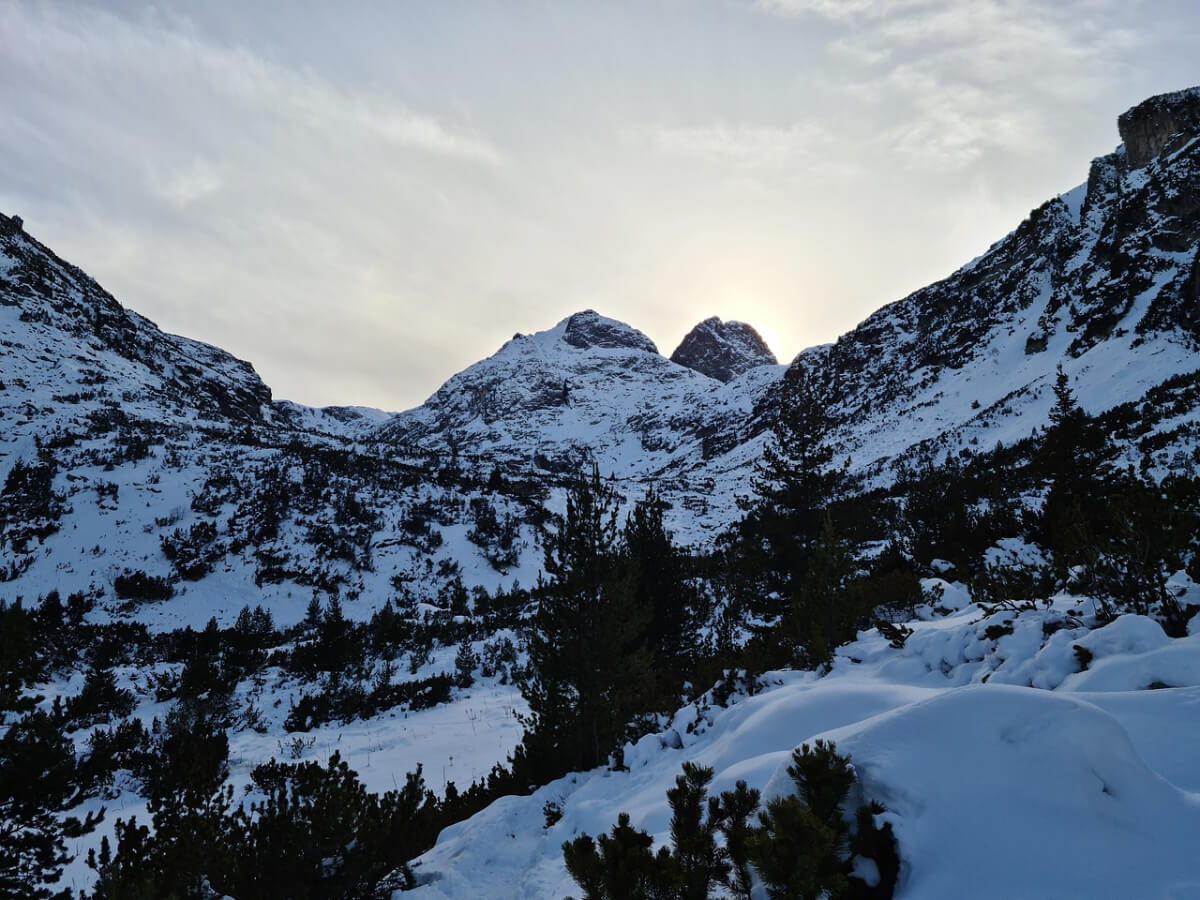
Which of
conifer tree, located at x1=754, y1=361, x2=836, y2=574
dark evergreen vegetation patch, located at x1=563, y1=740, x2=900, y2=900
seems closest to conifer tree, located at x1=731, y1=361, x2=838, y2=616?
conifer tree, located at x1=754, y1=361, x2=836, y2=574

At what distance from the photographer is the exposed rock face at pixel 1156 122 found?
46.5m

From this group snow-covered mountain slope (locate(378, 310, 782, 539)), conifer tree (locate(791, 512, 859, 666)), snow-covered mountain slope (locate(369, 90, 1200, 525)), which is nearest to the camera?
conifer tree (locate(791, 512, 859, 666))

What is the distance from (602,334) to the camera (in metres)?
168

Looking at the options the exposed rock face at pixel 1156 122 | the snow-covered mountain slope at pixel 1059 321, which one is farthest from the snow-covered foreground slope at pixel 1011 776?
the exposed rock face at pixel 1156 122

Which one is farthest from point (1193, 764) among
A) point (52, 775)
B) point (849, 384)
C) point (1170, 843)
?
Result: point (849, 384)

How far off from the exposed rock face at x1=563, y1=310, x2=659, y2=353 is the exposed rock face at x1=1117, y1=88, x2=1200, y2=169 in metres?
114

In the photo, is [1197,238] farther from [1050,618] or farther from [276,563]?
[276,563]

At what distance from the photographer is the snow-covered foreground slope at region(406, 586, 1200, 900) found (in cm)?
242

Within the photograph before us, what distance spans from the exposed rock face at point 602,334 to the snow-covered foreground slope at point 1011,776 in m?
159

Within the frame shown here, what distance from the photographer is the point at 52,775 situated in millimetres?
5039

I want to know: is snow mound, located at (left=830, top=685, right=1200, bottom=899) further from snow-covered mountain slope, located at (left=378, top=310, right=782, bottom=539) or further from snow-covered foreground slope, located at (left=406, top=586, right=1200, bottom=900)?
snow-covered mountain slope, located at (left=378, top=310, right=782, bottom=539)

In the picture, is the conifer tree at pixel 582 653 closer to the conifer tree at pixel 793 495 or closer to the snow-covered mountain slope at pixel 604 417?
the conifer tree at pixel 793 495

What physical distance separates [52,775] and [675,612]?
976cm

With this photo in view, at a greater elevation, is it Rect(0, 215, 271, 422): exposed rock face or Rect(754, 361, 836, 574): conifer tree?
Rect(0, 215, 271, 422): exposed rock face
